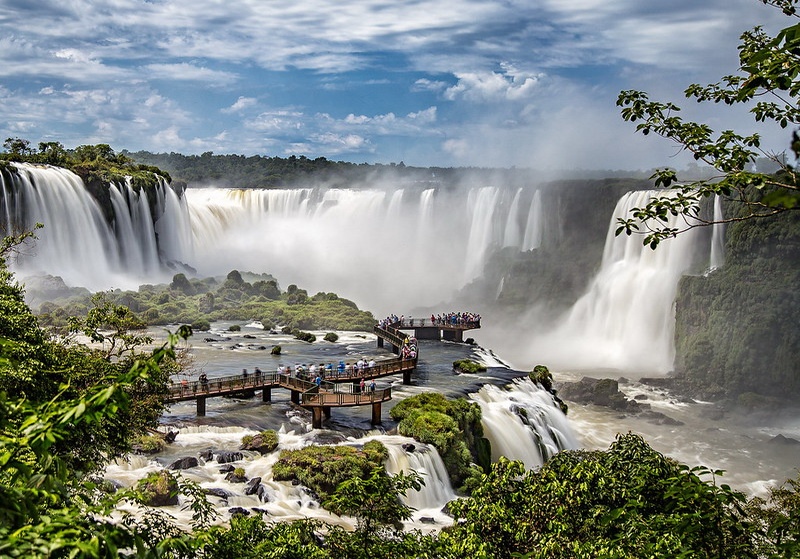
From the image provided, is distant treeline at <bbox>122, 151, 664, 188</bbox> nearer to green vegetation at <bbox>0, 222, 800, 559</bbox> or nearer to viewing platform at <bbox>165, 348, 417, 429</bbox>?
viewing platform at <bbox>165, 348, 417, 429</bbox>

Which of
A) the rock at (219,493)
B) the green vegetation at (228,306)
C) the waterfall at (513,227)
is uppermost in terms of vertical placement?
the waterfall at (513,227)

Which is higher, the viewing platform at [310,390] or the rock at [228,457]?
the viewing platform at [310,390]

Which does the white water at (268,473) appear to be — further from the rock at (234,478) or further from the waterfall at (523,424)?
the waterfall at (523,424)

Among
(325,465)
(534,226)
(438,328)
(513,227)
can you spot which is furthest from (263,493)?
(513,227)

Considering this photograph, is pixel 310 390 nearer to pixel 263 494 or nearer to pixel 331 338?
pixel 263 494

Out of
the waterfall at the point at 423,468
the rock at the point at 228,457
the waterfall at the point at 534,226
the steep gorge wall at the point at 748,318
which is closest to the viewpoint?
the waterfall at the point at 423,468

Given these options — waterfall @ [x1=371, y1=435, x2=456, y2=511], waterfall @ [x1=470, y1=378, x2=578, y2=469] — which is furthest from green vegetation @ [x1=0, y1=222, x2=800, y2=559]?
waterfall @ [x1=470, y1=378, x2=578, y2=469]

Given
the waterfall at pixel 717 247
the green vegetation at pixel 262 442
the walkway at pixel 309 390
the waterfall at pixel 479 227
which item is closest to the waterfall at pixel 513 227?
the waterfall at pixel 479 227

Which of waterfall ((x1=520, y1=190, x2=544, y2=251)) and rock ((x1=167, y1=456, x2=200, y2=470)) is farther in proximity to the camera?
waterfall ((x1=520, y1=190, x2=544, y2=251))
